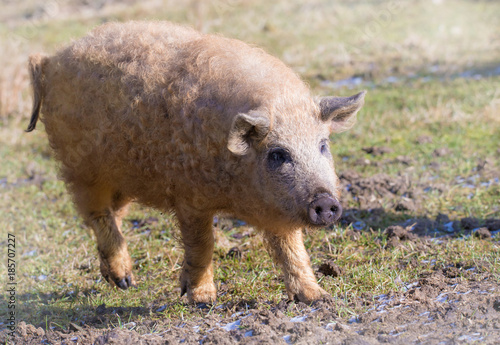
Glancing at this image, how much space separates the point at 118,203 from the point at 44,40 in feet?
34.0

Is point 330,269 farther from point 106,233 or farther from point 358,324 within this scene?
point 106,233

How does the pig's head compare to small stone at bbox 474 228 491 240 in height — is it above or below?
above

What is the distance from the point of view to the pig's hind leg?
19.1 ft

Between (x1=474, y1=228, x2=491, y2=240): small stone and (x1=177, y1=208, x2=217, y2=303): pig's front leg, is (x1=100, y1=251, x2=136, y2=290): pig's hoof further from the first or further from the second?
(x1=474, y1=228, x2=491, y2=240): small stone

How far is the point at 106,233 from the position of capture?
235 inches

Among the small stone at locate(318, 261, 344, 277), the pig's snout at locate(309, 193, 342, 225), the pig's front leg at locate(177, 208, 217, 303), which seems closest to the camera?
the pig's snout at locate(309, 193, 342, 225)

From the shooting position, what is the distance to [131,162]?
16.7 ft

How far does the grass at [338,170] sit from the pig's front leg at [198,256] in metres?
0.16

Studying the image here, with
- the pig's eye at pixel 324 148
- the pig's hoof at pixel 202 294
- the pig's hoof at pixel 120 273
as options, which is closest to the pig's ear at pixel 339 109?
the pig's eye at pixel 324 148

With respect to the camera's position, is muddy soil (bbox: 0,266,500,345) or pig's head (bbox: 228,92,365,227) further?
pig's head (bbox: 228,92,365,227)

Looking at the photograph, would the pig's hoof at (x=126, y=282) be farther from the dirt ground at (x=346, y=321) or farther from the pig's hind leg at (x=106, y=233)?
the dirt ground at (x=346, y=321)

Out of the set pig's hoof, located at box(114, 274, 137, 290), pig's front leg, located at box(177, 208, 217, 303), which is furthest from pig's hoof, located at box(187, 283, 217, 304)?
pig's hoof, located at box(114, 274, 137, 290)

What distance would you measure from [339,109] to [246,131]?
0.82m

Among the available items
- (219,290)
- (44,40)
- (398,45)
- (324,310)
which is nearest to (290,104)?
(324,310)
